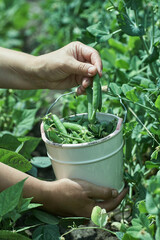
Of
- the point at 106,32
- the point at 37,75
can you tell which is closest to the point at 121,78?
the point at 106,32

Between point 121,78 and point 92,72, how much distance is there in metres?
0.47

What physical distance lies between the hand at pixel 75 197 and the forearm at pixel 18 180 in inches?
0.9

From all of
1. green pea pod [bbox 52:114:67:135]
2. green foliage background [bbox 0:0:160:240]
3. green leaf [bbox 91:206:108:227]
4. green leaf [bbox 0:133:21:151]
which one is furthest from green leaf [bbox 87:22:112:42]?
green leaf [bbox 91:206:108:227]

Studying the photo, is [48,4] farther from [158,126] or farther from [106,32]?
[158,126]

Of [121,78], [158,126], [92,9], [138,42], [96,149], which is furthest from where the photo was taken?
[92,9]

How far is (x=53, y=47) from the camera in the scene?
3457 millimetres

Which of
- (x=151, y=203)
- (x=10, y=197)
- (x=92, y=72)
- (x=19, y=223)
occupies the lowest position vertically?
(x=19, y=223)

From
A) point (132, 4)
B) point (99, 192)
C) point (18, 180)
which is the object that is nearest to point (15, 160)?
point (18, 180)

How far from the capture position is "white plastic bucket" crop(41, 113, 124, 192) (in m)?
1.30

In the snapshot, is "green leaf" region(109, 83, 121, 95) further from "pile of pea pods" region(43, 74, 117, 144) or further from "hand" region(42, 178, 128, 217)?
"hand" region(42, 178, 128, 217)

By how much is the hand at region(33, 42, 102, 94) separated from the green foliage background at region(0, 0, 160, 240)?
0.43 ft

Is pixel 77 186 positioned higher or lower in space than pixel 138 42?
lower

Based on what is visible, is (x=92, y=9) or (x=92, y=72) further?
(x=92, y=9)

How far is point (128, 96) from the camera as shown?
1425 mm
